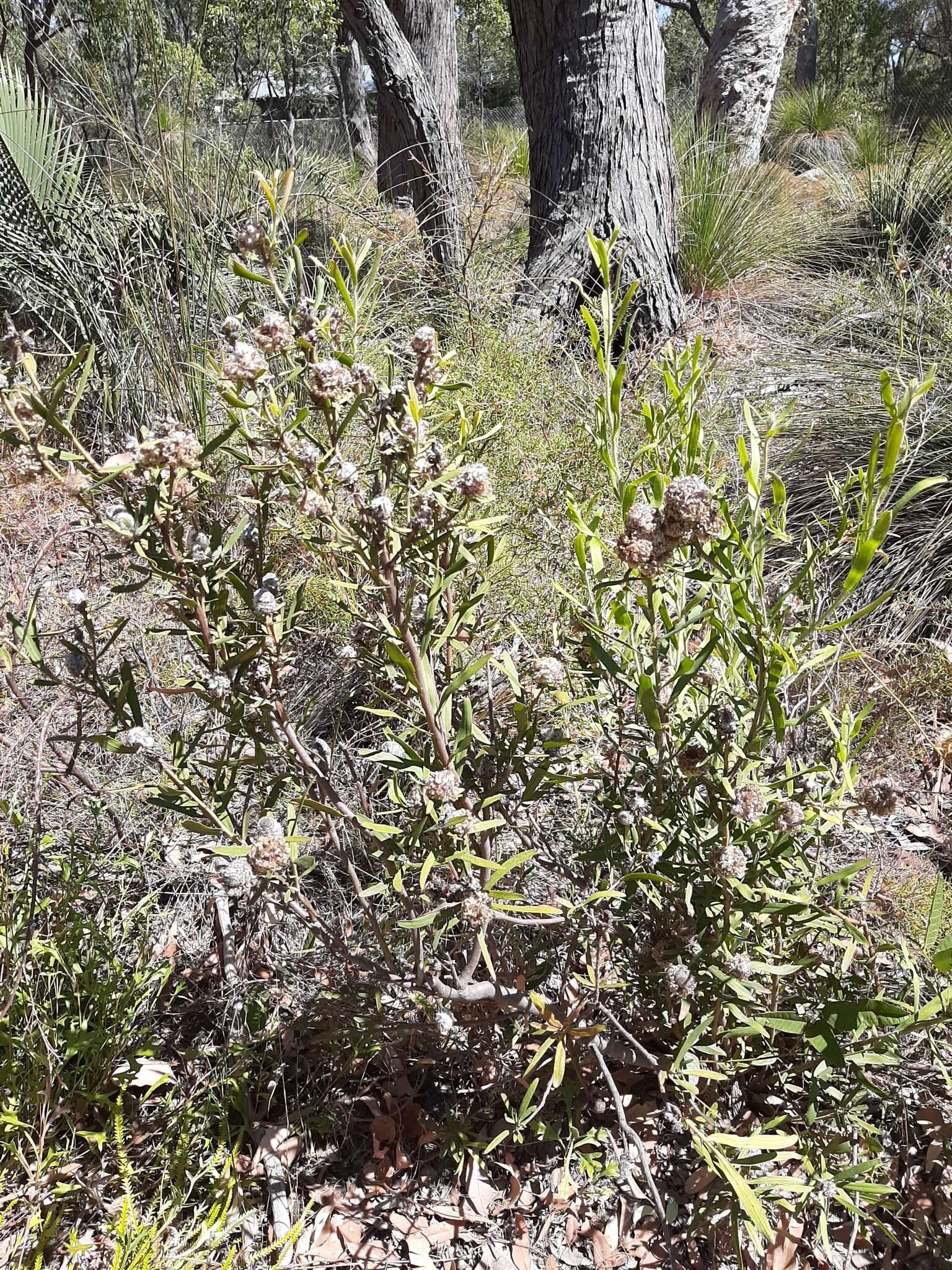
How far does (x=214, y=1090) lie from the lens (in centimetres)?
128

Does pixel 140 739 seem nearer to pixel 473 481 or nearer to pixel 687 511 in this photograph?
pixel 473 481

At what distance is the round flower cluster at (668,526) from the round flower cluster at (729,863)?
11.3 inches

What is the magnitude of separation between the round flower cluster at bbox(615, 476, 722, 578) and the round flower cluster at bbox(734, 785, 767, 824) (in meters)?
0.24

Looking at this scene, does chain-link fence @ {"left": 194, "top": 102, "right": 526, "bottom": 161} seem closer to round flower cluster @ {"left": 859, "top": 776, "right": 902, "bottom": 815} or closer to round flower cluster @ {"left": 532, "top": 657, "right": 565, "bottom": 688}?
round flower cluster @ {"left": 532, "top": 657, "right": 565, "bottom": 688}

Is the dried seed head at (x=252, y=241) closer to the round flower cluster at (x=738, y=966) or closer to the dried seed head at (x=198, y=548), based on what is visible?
the dried seed head at (x=198, y=548)

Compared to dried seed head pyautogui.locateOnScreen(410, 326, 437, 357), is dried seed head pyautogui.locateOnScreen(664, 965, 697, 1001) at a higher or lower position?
lower

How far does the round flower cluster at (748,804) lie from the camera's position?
0.82 m

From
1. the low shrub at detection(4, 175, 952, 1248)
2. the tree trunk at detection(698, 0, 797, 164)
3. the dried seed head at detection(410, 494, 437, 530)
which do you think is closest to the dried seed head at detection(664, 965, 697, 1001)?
the low shrub at detection(4, 175, 952, 1248)

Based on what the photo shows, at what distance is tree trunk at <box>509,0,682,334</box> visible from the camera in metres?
3.29

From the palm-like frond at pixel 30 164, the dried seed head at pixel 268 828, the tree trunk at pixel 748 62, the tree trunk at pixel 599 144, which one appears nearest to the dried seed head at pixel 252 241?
the dried seed head at pixel 268 828

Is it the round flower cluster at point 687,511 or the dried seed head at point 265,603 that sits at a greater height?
the round flower cluster at point 687,511

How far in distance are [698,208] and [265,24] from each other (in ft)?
41.6

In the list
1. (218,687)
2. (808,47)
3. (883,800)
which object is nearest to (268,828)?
(218,687)

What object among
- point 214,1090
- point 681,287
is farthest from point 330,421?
point 681,287
